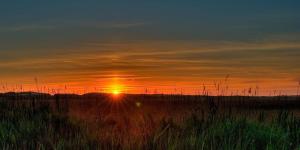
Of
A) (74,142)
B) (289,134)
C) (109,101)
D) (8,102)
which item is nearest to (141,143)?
(74,142)

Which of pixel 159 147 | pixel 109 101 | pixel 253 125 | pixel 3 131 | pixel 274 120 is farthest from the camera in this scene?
pixel 109 101

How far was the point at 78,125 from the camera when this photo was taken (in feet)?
48.4

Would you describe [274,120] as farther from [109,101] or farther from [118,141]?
[109,101]

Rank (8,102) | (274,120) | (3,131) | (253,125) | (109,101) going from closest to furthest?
(3,131) → (253,125) → (274,120) → (8,102) → (109,101)

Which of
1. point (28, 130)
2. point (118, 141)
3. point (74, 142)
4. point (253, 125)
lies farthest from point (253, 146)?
point (28, 130)

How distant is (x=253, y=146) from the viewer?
36.7 ft

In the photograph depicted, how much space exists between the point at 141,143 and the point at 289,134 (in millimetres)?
4312

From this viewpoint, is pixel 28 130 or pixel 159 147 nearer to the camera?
pixel 159 147

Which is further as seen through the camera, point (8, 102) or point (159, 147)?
point (8, 102)

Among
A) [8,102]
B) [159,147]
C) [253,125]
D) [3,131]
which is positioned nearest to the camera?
[159,147]

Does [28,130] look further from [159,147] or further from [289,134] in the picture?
[289,134]

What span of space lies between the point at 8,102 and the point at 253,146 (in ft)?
34.0

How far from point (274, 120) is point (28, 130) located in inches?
254

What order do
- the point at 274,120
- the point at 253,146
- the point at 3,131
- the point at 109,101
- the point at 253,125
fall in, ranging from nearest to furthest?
the point at 253,146, the point at 3,131, the point at 253,125, the point at 274,120, the point at 109,101
